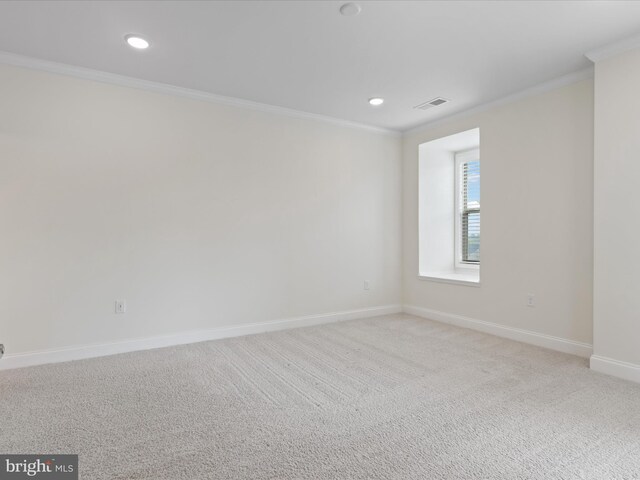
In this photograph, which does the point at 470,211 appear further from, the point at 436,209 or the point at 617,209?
the point at 617,209

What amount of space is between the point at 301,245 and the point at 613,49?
10.7 ft

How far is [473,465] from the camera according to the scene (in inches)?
64.2

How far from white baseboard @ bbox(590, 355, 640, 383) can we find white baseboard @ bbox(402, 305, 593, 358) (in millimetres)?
296

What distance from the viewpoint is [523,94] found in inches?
140

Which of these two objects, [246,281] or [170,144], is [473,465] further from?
[170,144]

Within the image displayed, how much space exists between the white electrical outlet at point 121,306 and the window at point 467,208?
4161 mm

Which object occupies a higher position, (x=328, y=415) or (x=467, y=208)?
(x=467, y=208)

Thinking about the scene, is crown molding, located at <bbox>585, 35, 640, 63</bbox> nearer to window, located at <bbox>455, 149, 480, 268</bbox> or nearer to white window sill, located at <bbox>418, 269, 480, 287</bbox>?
window, located at <bbox>455, 149, 480, 268</bbox>

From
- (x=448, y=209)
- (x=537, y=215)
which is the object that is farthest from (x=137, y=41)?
(x=448, y=209)

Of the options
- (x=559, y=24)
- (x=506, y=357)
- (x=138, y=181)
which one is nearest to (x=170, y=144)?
(x=138, y=181)

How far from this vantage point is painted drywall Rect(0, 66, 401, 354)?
→ 2.91 meters

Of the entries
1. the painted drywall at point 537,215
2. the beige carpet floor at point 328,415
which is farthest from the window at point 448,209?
the beige carpet floor at point 328,415

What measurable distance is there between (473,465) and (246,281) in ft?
9.02

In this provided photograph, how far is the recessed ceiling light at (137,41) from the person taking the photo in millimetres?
2578
